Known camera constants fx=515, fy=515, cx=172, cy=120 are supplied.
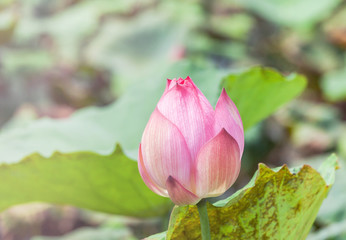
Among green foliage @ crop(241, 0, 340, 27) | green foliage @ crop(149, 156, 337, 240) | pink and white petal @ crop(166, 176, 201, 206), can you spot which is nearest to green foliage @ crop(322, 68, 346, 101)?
green foliage @ crop(241, 0, 340, 27)

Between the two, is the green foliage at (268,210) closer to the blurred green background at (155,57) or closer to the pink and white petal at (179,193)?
the pink and white petal at (179,193)

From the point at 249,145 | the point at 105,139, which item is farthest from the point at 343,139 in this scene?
the point at 105,139

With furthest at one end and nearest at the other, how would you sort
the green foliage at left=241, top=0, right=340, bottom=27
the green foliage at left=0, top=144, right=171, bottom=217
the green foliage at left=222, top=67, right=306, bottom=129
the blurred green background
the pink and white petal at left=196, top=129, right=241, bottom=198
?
1. the green foliage at left=241, top=0, right=340, bottom=27
2. the blurred green background
3. the green foliage at left=222, top=67, right=306, bottom=129
4. the green foliage at left=0, top=144, right=171, bottom=217
5. the pink and white petal at left=196, top=129, right=241, bottom=198

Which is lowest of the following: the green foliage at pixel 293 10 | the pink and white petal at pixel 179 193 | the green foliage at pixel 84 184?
the pink and white petal at pixel 179 193

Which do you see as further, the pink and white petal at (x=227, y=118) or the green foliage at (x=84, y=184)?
the green foliage at (x=84, y=184)

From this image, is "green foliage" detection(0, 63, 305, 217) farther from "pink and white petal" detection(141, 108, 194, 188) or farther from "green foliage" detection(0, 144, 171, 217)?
"pink and white petal" detection(141, 108, 194, 188)

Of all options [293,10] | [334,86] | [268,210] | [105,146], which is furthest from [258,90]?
[293,10]

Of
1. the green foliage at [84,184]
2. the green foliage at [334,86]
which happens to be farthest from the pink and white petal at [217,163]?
the green foliage at [334,86]

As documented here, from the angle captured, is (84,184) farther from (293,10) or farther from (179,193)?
(293,10)
